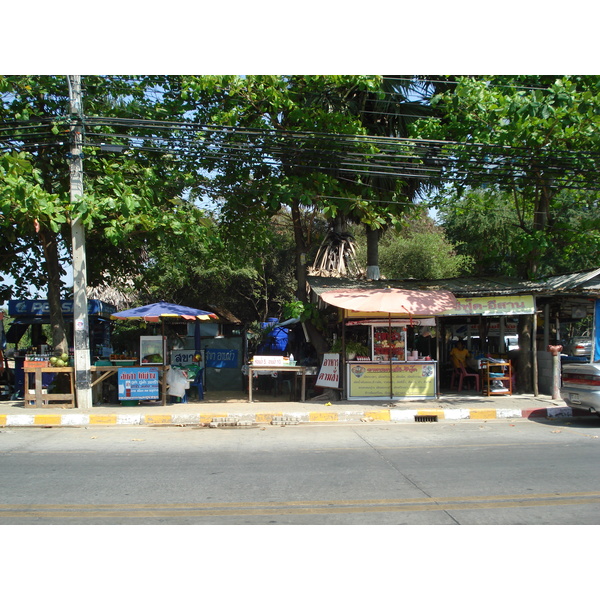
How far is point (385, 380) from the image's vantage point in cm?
1329

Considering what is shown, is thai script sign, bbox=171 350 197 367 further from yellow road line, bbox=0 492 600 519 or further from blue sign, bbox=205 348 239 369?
yellow road line, bbox=0 492 600 519

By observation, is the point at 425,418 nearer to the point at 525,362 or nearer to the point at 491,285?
the point at 491,285

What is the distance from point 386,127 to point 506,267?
31.7ft

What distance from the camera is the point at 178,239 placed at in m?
13.2

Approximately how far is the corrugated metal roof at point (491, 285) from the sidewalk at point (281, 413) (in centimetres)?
274

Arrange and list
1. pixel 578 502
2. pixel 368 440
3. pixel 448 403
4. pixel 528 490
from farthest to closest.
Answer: pixel 448 403 → pixel 368 440 → pixel 528 490 → pixel 578 502

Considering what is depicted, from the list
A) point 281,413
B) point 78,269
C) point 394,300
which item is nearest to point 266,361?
point 281,413

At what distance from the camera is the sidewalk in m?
11.4

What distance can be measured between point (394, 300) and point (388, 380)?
7.13 feet

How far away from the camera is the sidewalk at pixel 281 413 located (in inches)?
448

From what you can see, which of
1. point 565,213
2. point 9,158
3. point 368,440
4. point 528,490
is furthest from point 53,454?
point 565,213

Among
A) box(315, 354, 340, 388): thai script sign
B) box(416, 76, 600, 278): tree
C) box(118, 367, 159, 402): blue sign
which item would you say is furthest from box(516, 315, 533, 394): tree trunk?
box(118, 367, 159, 402): blue sign

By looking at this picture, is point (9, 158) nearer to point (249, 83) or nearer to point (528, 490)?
point (249, 83)

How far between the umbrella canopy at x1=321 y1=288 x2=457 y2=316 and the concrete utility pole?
18.6 ft
